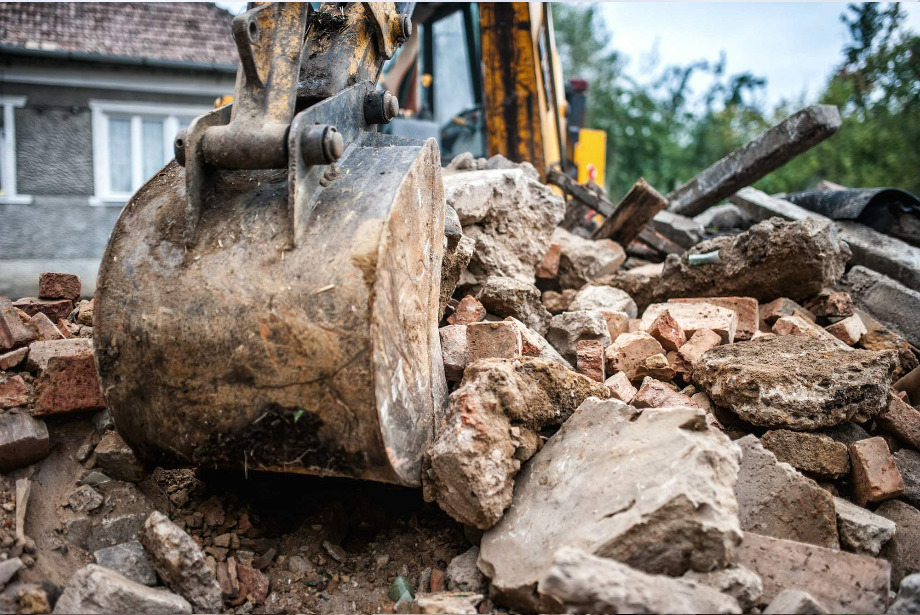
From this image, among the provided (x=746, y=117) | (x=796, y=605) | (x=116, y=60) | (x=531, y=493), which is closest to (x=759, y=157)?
(x=531, y=493)

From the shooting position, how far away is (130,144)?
31.1ft

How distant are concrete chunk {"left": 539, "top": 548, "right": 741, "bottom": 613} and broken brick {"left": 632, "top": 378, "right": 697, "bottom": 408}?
1.04 m

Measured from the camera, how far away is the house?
28.9 feet

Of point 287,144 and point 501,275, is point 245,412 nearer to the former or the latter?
point 287,144

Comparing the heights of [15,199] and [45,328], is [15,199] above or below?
above

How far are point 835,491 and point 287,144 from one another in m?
2.32

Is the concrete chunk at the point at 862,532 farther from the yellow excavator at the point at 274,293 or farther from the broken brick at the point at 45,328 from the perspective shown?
the broken brick at the point at 45,328

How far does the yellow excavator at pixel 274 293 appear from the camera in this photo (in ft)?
6.05

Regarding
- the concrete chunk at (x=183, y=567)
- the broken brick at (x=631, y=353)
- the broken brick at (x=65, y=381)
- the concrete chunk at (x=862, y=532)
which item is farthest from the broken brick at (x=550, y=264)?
the concrete chunk at (x=183, y=567)

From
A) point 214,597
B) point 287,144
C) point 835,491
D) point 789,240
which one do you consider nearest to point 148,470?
point 214,597

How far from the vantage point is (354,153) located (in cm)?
224

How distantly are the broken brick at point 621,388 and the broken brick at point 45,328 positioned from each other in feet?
7.37

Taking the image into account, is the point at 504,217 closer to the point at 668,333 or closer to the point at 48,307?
the point at 668,333

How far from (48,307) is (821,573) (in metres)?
3.22
